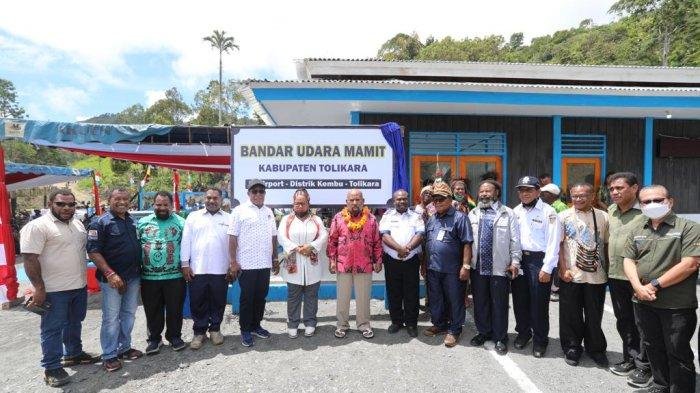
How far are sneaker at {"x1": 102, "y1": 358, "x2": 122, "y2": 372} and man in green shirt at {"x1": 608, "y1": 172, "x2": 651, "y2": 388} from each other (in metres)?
4.46

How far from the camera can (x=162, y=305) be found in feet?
13.6

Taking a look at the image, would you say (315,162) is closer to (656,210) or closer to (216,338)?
(216,338)

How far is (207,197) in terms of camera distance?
4.26 metres

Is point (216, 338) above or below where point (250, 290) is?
below

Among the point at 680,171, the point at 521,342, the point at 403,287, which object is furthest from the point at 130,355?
the point at 680,171

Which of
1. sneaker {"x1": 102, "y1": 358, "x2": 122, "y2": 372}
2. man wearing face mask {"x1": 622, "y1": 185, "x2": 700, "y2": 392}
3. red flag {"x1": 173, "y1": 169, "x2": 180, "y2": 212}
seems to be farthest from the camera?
red flag {"x1": 173, "y1": 169, "x2": 180, "y2": 212}

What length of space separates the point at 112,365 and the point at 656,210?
4.73 metres

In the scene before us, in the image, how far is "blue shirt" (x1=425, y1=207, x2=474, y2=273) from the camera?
4.14 m

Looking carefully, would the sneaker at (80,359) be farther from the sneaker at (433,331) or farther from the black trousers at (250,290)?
the sneaker at (433,331)

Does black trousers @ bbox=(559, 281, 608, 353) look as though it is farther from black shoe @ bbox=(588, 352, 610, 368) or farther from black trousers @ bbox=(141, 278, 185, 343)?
black trousers @ bbox=(141, 278, 185, 343)

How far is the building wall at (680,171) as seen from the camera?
8.22m

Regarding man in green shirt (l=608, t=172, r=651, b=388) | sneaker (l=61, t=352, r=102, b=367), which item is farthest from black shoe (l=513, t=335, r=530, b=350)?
sneaker (l=61, t=352, r=102, b=367)

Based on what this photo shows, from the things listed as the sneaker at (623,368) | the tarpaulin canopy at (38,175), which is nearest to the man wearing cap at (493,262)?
the sneaker at (623,368)

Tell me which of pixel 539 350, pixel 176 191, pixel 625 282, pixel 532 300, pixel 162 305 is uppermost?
pixel 176 191
